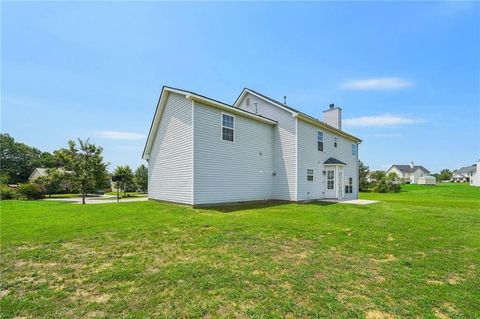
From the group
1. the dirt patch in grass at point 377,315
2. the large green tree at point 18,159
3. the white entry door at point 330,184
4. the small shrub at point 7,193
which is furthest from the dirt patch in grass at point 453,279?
the large green tree at point 18,159

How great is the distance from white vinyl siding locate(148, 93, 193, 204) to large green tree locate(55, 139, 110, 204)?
642cm

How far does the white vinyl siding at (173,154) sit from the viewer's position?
39.6 ft

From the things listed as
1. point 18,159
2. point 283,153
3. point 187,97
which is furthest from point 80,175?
point 18,159

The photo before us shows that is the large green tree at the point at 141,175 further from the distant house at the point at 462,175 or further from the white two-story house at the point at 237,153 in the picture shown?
the distant house at the point at 462,175

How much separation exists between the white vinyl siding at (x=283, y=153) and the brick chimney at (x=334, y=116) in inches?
332

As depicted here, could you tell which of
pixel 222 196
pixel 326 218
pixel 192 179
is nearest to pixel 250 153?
pixel 222 196

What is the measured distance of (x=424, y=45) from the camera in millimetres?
12492

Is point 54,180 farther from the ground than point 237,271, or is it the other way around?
point 54,180

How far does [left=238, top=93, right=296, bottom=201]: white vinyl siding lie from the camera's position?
1526 centimetres

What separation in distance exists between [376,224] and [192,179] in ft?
26.5

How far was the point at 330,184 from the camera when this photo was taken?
18.5 metres

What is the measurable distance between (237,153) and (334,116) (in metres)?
12.9

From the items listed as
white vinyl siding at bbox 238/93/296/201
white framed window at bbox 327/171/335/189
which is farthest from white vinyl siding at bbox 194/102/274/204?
white framed window at bbox 327/171/335/189

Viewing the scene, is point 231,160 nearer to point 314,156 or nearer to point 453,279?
point 314,156
